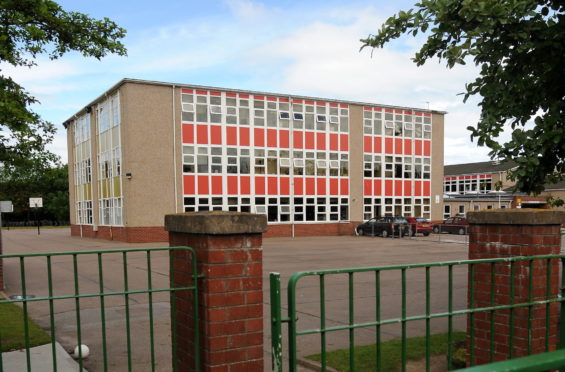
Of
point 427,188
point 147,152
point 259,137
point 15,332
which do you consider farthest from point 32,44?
point 427,188

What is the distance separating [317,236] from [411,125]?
11.6 metres

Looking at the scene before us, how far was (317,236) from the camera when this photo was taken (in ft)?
107

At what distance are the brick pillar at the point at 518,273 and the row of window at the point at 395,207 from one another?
100 feet

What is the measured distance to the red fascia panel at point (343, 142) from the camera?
33750 millimetres

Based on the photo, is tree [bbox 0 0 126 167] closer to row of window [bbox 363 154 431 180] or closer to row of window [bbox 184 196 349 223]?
row of window [bbox 184 196 349 223]

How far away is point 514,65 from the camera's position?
5.70 meters

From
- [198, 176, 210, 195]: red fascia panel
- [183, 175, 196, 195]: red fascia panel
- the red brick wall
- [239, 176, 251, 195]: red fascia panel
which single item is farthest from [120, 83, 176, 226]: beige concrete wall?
the red brick wall

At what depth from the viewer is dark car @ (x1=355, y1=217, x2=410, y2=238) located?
30.9 metres

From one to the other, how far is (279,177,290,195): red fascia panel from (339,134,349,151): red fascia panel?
4712mm

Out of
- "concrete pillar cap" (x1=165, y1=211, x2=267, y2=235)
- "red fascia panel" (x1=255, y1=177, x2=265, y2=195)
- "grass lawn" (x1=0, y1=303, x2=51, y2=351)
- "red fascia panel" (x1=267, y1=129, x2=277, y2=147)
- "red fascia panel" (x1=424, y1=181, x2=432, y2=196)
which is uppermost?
"red fascia panel" (x1=267, y1=129, x2=277, y2=147)

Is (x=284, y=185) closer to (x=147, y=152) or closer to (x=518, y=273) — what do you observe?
(x=147, y=152)

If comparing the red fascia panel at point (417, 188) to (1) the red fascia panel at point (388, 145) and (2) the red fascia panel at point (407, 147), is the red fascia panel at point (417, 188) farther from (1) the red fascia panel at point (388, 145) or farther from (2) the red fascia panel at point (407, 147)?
(1) the red fascia panel at point (388, 145)

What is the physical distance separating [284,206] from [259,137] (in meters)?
4.84

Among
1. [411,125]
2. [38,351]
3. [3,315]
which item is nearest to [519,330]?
[38,351]
